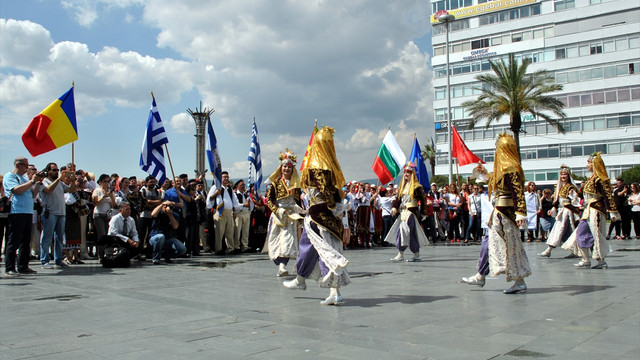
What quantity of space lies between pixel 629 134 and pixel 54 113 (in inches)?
2433

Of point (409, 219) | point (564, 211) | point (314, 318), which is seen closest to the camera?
point (314, 318)

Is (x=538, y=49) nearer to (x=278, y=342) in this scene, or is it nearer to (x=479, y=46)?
(x=479, y=46)

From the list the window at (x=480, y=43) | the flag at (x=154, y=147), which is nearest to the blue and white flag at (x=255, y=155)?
the flag at (x=154, y=147)

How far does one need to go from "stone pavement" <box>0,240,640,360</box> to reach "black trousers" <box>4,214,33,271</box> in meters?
0.52

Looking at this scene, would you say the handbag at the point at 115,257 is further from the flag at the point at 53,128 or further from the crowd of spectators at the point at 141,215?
the flag at the point at 53,128

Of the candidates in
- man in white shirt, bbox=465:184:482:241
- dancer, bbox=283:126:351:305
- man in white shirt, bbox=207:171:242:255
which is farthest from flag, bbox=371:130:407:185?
dancer, bbox=283:126:351:305

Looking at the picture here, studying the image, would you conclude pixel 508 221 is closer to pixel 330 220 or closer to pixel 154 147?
pixel 330 220

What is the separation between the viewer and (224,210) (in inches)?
592

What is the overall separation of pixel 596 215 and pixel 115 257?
9797 millimetres

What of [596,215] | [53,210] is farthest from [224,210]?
[596,215]

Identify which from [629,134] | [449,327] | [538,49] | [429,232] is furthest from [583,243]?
[538,49]

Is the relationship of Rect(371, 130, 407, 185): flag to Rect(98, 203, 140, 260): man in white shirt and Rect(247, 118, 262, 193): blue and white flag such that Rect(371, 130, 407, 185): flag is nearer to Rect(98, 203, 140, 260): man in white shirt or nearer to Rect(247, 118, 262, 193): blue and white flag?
Rect(247, 118, 262, 193): blue and white flag

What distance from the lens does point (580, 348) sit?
4539 mm

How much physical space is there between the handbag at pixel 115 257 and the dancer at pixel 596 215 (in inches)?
366
